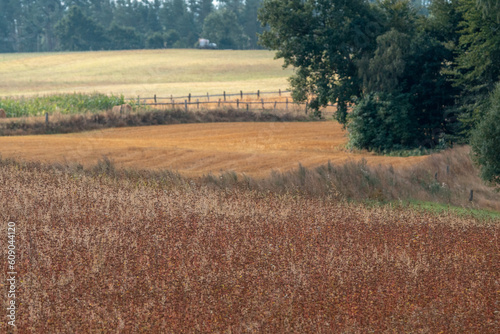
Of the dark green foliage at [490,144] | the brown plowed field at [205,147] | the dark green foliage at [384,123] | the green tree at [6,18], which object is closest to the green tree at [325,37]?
the dark green foliage at [384,123]

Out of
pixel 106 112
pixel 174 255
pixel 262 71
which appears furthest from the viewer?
pixel 262 71

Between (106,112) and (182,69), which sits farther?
(182,69)

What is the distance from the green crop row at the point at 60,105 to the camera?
133 ft

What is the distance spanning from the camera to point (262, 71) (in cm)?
9325

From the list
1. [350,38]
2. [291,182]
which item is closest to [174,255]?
[291,182]

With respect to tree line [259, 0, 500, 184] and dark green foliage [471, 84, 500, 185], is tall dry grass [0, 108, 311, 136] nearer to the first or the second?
tree line [259, 0, 500, 184]

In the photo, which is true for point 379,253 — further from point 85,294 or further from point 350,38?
point 350,38

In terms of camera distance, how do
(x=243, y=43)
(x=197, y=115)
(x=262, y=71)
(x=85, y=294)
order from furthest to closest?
(x=243, y=43) → (x=262, y=71) → (x=197, y=115) → (x=85, y=294)

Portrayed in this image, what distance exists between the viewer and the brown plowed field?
23.8 m

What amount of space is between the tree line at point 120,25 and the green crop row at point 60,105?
77574 mm

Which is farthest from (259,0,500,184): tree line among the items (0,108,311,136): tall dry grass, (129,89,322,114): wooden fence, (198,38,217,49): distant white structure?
(198,38,217,49): distant white structure

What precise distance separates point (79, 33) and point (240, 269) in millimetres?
120929

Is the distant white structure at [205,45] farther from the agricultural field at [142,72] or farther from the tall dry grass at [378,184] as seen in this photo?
the tall dry grass at [378,184]

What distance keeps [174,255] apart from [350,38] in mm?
23289
